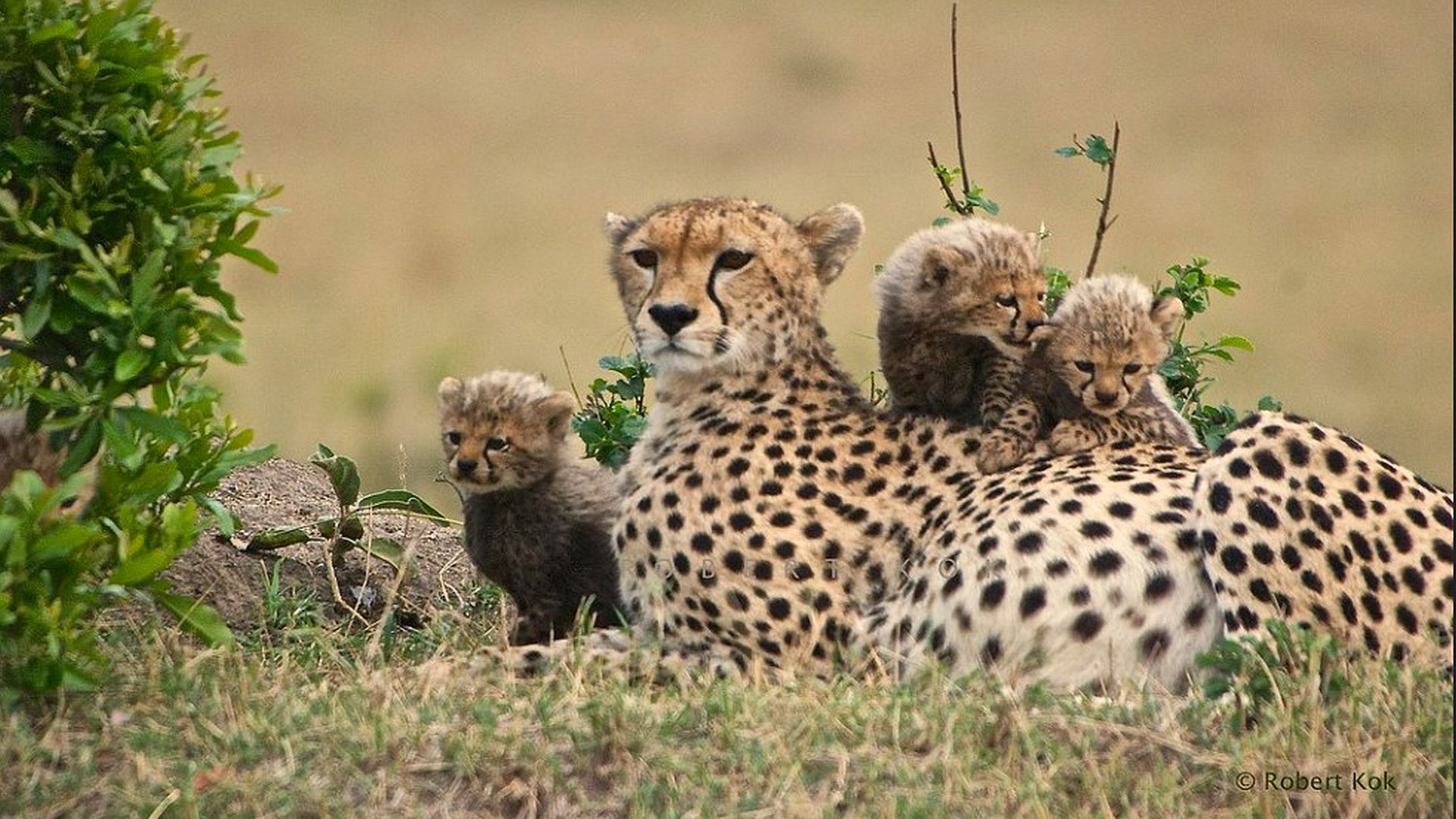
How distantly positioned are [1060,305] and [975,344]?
0.88ft

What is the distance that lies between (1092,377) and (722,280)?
84cm

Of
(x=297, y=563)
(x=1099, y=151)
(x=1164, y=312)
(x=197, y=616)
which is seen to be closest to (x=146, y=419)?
(x=197, y=616)

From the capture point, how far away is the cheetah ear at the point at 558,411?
195 inches

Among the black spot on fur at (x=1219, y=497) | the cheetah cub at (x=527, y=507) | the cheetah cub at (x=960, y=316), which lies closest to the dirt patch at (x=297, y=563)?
the cheetah cub at (x=527, y=507)

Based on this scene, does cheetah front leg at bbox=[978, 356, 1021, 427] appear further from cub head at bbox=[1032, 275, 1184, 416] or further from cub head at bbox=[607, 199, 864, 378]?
cub head at bbox=[607, 199, 864, 378]

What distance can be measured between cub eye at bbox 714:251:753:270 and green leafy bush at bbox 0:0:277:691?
1064 millimetres

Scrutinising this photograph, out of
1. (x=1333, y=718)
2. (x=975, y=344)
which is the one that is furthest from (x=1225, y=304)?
(x=1333, y=718)

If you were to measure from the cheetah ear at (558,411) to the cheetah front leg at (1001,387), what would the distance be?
1001 mm

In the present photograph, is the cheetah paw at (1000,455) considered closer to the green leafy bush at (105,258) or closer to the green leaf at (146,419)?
the green leafy bush at (105,258)

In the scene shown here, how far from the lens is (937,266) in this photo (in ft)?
15.7

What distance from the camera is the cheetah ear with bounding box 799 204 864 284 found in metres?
4.80

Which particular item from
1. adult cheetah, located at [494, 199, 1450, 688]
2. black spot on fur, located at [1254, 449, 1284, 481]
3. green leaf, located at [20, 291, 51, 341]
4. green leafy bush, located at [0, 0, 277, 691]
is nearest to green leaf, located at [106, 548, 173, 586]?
green leafy bush, located at [0, 0, 277, 691]

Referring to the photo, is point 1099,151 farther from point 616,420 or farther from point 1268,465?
point 1268,465

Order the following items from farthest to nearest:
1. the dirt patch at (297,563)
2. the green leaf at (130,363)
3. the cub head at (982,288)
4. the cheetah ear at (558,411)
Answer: the dirt patch at (297,563)
the cheetah ear at (558,411)
the cub head at (982,288)
the green leaf at (130,363)
